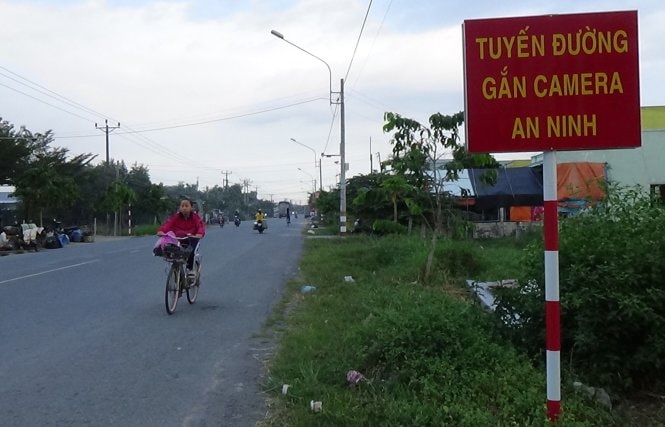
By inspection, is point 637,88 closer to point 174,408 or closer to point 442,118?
point 174,408

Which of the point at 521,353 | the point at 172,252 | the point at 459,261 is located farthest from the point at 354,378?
the point at 459,261

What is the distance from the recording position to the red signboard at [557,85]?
4039 millimetres

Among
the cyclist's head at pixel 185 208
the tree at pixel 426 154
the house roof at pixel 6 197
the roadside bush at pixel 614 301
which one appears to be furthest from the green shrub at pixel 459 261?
the house roof at pixel 6 197

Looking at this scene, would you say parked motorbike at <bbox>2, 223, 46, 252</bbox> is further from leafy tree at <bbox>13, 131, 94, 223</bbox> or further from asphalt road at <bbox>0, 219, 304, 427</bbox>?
asphalt road at <bbox>0, 219, 304, 427</bbox>

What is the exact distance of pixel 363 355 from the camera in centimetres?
574

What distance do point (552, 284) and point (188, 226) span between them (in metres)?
7.36

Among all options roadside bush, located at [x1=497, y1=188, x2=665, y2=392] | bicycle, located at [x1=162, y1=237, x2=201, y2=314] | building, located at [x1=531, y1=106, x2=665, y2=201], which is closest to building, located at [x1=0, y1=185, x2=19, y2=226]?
bicycle, located at [x1=162, y1=237, x2=201, y2=314]

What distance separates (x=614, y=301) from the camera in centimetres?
500

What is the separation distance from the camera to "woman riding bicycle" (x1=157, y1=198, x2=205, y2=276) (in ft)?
33.7

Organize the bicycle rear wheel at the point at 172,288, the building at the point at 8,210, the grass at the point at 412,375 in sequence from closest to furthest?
the grass at the point at 412,375 → the bicycle rear wheel at the point at 172,288 → the building at the point at 8,210

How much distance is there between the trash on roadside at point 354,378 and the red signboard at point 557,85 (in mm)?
2261

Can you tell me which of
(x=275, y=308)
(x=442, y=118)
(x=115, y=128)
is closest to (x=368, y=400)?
(x=275, y=308)

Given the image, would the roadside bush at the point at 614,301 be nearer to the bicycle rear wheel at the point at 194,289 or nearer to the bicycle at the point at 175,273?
the bicycle at the point at 175,273

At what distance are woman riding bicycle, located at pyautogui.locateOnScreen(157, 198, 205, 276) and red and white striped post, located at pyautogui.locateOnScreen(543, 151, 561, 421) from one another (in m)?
7.03
